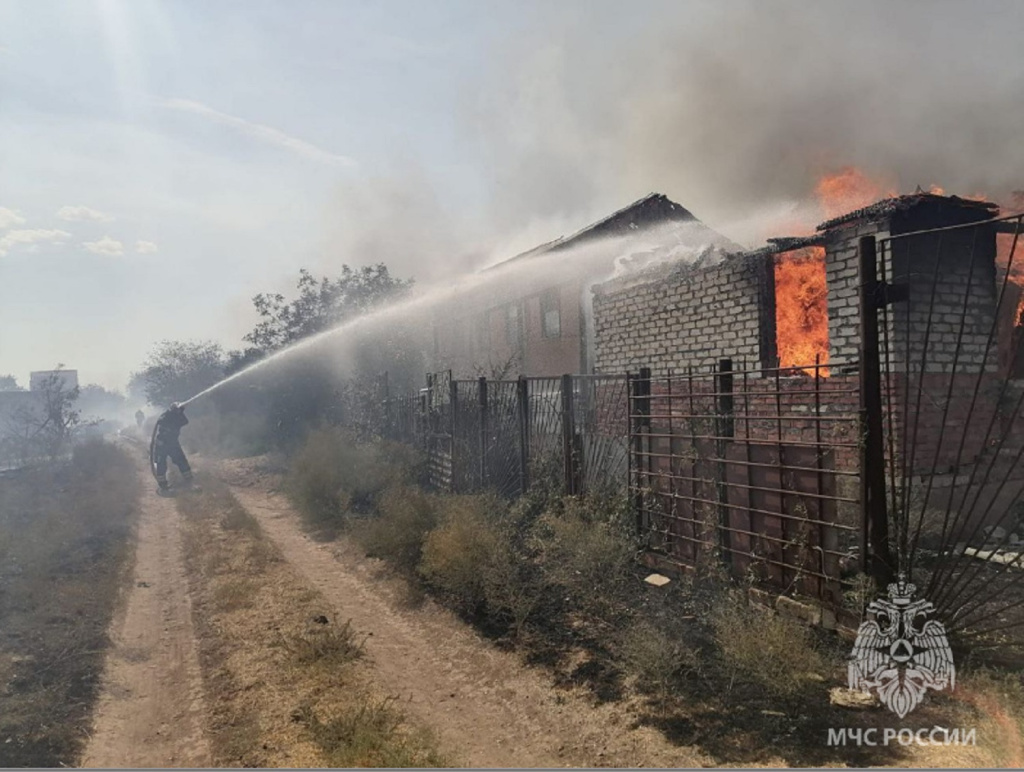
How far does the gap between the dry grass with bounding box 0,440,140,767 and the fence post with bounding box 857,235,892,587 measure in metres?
5.36

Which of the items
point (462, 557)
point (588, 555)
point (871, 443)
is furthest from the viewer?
point (462, 557)

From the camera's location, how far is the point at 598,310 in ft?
36.4

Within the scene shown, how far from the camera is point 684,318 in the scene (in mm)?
9219

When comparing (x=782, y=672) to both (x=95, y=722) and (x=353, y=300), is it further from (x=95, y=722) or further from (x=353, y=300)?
(x=353, y=300)

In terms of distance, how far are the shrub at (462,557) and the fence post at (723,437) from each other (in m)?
2.15

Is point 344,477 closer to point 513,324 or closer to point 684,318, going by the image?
point 684,318

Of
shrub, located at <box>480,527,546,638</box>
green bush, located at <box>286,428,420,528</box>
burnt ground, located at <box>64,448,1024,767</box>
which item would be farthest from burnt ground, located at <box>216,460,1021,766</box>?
green bush, located at <box>286,428,420,528</box>

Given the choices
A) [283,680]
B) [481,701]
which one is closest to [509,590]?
[481,701]

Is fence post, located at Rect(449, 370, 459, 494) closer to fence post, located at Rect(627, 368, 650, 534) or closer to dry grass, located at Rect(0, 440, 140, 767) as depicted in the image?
fence post, located at Rect(627, 368, 650, 534)

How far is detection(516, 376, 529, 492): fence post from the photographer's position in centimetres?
871

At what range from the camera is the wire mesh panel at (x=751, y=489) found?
449 cm

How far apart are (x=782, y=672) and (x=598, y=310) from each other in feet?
26.2

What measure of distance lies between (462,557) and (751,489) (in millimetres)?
2799

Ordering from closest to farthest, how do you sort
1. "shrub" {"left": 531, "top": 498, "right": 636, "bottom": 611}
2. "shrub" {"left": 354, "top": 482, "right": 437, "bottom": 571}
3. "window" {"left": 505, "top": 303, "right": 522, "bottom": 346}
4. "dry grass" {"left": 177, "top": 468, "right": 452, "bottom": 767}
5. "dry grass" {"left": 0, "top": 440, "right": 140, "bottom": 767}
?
"dry grass" {"left": 177, "top": 468, "right": 452, "bottom": 767}, "dry grass" {"left": 0, "top": 440, "right": 140, "bottom": 767}, "shrub" {"left": 531, "top": 498, "right": 636, "bottom": 611}, "shrub" {"left": 354, "top": 482, "right": 437, "bottom": 571}, "window" {"left": 505, "top": 303, "right": 522, "bottom": 346}
